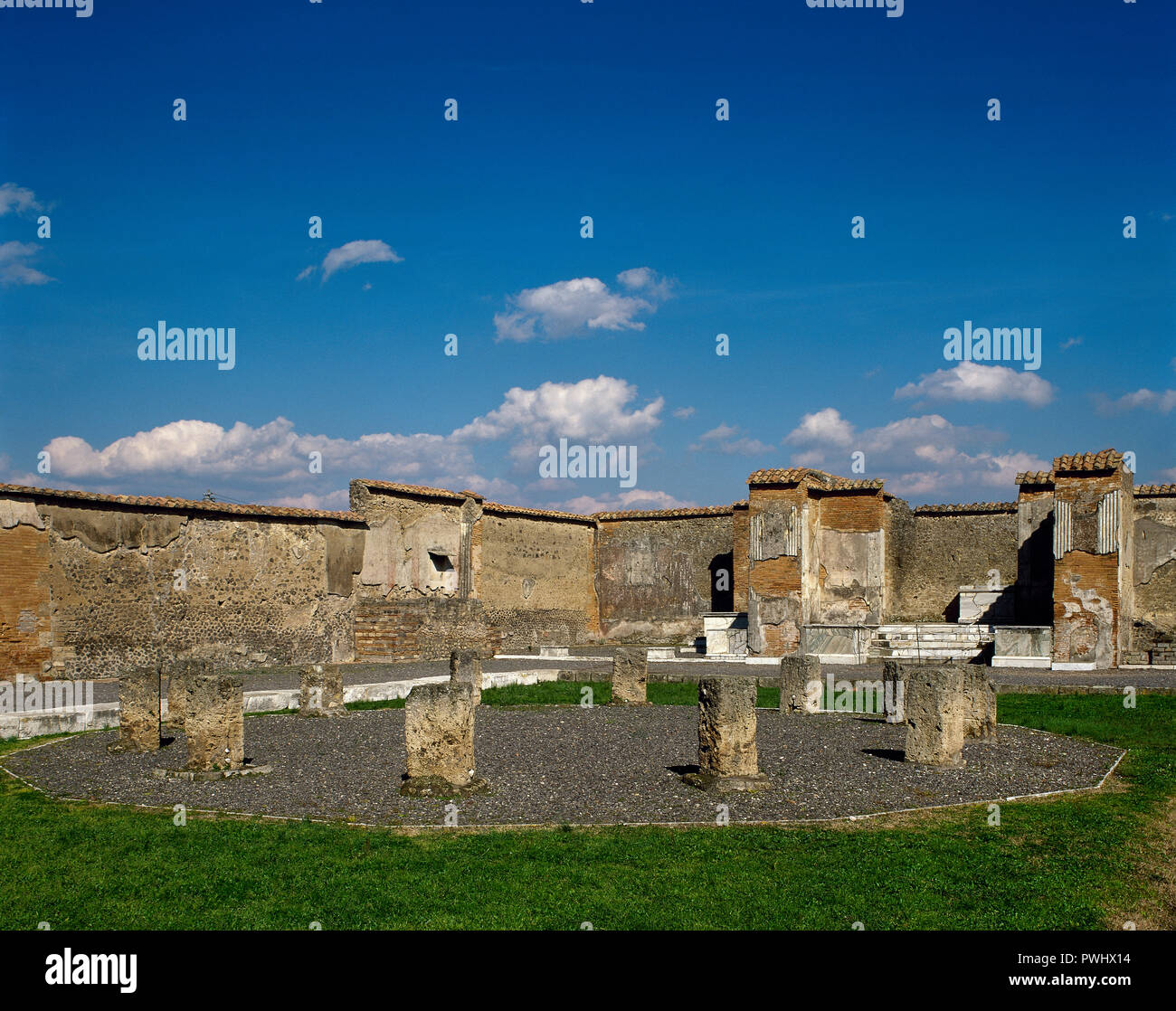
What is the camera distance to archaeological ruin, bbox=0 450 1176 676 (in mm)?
17328

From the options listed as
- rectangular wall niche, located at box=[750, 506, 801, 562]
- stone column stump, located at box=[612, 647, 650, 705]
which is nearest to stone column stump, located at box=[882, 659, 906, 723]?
stone column stump, located at box=[612, 647, 650, 705]

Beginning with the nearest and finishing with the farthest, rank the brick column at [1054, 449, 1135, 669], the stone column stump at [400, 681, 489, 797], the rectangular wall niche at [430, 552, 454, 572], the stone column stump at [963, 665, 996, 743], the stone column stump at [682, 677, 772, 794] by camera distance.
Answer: the stone column stump at [400, 681, 489, 797] < the stone column stump at [682, 677, 772, 794] < the stone column stump at [963, 665, 996, 743] < the brick column at [1054, 449, 1135, 669] < the rectangular wall niche at [430, 552, 454, 572]

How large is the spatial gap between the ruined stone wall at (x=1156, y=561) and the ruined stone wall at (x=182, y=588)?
1886 centimetres

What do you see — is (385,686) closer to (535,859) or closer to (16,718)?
(16,718)

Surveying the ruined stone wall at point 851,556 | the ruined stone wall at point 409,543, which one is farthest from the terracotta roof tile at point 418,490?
the ruined stone wall at point 851,556

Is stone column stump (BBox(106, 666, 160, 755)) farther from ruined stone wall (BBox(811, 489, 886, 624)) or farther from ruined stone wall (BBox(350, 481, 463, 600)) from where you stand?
ruined stone wall (BBox(811, 489, 886, 624))

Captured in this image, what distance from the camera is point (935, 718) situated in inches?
400

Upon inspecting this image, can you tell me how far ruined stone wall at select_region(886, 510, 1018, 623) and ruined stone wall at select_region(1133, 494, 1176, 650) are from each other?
2838 millimetres

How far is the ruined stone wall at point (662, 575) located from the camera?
93.1ft

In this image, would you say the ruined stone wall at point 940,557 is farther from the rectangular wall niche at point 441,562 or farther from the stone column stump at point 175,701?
the stone column stump at point 175,701

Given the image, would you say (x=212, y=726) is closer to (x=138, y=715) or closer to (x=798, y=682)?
(x=138, y=715)

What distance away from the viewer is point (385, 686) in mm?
16625

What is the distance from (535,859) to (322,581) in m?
15.9
